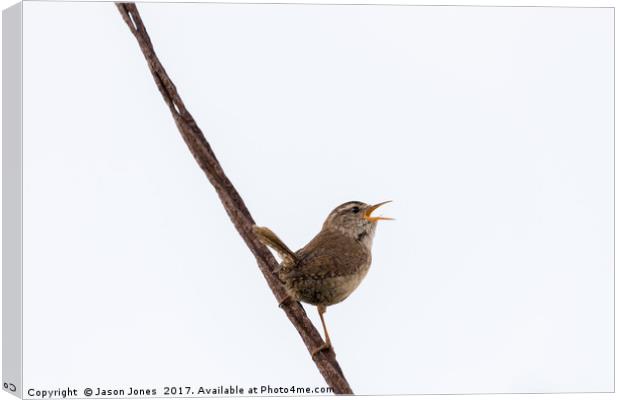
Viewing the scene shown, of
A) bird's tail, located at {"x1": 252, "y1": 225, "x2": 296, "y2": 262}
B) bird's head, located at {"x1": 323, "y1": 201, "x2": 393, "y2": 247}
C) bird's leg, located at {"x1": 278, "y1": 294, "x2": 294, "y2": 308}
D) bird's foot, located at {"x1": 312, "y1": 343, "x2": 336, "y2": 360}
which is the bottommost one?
bird's foot, located at {"x1": 312, "y1": 343, "x2": 336, "y2": 360}

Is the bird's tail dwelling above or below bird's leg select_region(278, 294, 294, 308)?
above

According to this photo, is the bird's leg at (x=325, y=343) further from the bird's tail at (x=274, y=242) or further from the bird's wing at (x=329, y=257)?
the bird's tail at (x=274, y=242)

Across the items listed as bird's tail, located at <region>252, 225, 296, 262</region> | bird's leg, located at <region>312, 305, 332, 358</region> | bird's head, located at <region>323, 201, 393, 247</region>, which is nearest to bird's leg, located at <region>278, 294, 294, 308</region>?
bird's leg, located at <region>312, 305, 332, 358</region>

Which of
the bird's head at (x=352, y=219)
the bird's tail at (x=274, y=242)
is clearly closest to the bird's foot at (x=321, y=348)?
the bird's tail at (x=274, y=242)

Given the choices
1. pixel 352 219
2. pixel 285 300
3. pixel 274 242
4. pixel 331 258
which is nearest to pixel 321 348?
pixel 285 300

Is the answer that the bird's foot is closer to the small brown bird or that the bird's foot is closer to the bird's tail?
Answer: the small brown bird

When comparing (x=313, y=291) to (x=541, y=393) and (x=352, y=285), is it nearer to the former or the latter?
(x=352, y=285)

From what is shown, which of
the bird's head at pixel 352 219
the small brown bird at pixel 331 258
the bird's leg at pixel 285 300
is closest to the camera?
the small brown bird at pixel 331 258
